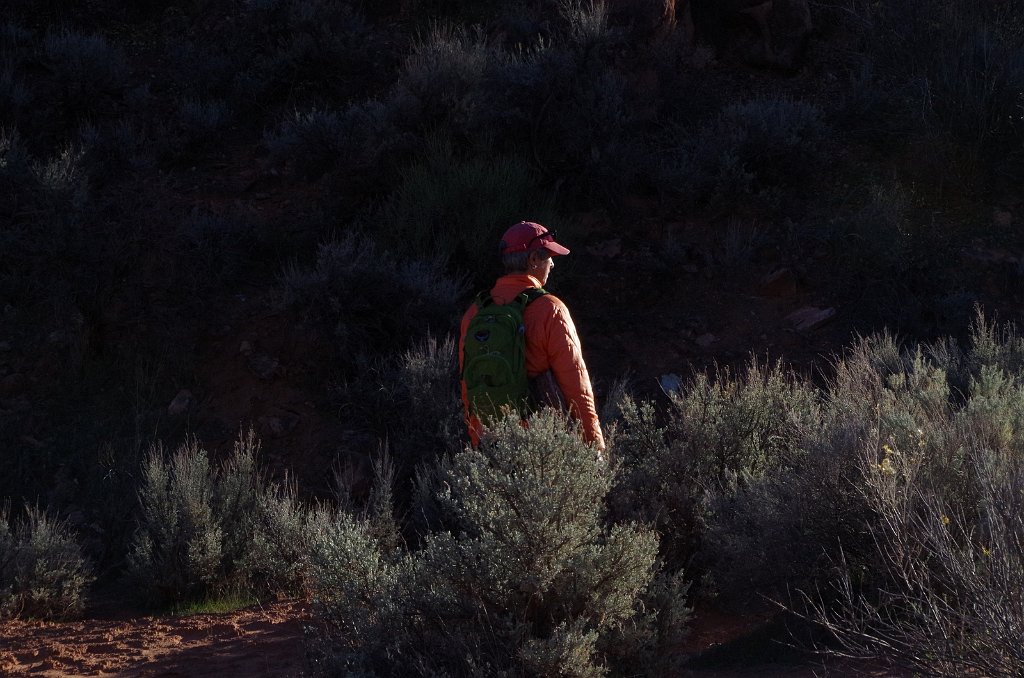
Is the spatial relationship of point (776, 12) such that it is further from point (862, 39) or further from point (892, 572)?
point (892, 572)

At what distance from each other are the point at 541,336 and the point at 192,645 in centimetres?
252

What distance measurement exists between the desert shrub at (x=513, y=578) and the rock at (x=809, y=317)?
5.95 m

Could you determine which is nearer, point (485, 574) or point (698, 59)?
point (485, 574)

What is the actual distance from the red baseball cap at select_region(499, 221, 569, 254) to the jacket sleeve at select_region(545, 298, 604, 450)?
0.30 m

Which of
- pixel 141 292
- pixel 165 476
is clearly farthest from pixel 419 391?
pixel 141 292

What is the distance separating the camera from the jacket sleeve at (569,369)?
4.94 meters

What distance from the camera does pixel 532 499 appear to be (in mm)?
4129

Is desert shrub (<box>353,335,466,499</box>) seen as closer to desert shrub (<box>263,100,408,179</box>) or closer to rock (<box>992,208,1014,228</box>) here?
desert shrub (<box>263,100,408,179</box>)

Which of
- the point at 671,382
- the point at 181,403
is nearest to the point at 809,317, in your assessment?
the point at 671,382

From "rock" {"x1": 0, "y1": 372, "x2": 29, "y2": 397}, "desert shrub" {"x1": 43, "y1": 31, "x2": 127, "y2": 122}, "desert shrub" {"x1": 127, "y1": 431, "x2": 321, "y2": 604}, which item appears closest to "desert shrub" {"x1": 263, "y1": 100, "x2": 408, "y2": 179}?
"desert shrub" {"x1": 43, "y1": 31, "x2": 127, "y2": 122}

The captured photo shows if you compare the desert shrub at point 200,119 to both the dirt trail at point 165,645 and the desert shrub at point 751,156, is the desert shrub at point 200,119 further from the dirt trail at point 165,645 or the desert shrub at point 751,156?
the dirt trail at point 165,645

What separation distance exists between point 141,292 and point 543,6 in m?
6.10

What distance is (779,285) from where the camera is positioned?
10.3 m

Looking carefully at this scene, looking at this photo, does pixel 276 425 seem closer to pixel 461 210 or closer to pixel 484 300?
pixel 461 210
